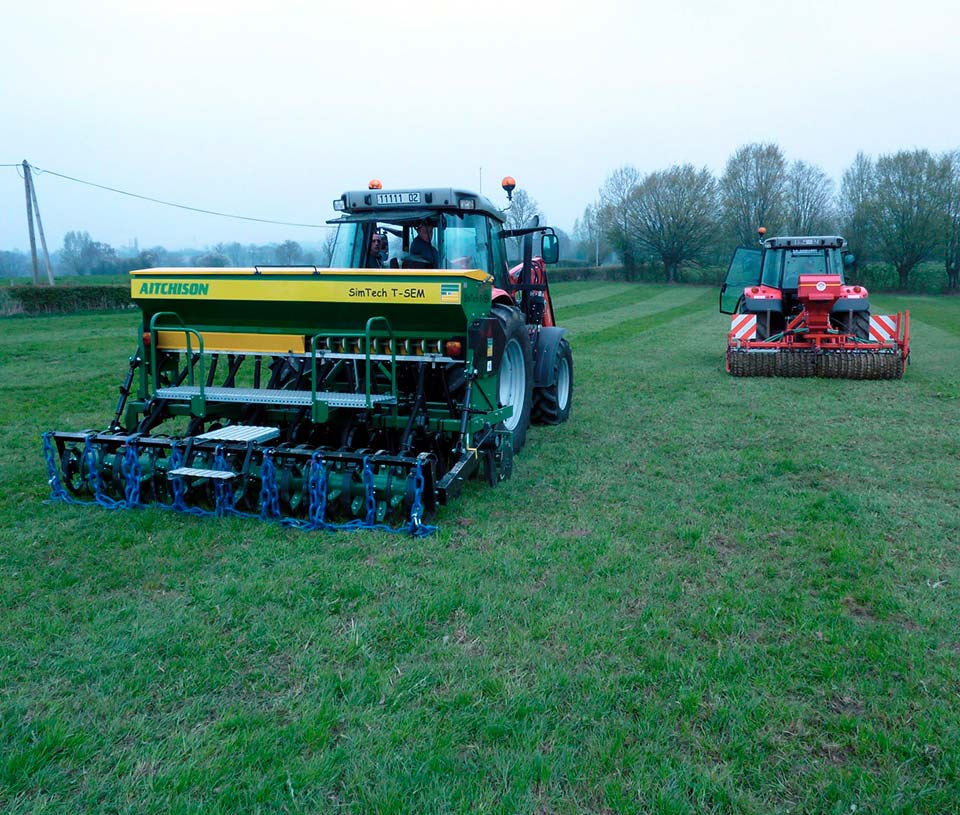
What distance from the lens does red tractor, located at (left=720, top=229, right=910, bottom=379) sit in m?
11.9

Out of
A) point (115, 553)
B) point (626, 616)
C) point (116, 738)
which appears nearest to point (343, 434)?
point (115, 553)

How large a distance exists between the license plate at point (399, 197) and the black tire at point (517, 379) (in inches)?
46.0

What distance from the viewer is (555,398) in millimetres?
8617

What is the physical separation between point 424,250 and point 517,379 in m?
1.41

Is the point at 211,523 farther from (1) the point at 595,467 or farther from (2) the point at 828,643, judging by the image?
(2) the point at 828,643

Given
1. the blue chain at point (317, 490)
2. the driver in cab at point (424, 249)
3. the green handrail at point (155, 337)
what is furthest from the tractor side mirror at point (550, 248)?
the blue chain at point (317, 490)

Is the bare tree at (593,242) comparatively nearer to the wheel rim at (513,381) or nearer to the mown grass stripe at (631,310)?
the mown grass stripe at (631,310)

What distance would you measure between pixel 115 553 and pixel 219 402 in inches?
63.8

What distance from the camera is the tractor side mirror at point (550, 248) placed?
8.25 metres

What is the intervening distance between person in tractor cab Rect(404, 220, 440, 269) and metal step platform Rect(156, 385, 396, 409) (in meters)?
1.71

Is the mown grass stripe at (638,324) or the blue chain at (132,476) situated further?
the mown grass stripe at (638,324)

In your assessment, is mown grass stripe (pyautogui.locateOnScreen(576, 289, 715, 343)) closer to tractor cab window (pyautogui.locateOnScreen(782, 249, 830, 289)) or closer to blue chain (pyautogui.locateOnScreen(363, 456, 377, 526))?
tractor cab window (pyautogui.locateOnScreen(782, 249, 830, 289))

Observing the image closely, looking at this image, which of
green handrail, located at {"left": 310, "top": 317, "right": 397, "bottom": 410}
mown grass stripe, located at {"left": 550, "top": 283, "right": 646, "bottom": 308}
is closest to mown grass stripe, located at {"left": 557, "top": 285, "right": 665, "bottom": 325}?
mown grass stripe, located at {"left": 550, "top": 283, "right": 646, "bottom": 308}

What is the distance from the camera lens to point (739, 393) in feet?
35.7
